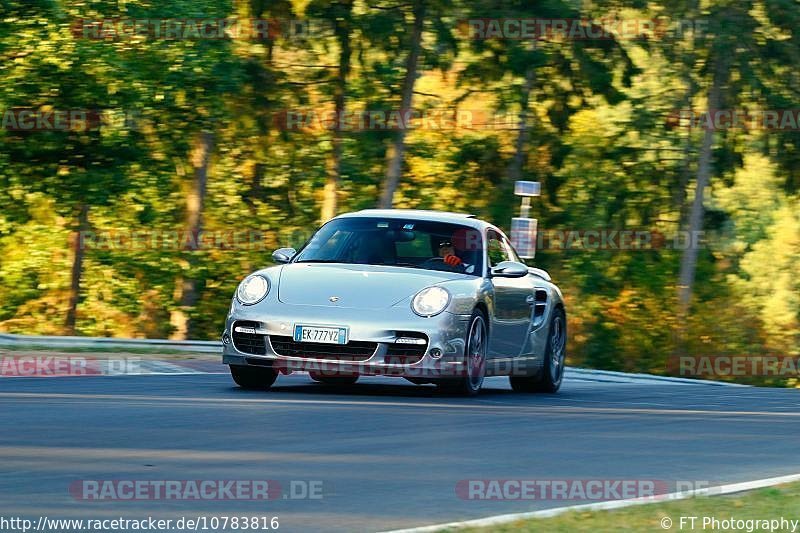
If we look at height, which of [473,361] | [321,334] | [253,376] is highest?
[321,334]

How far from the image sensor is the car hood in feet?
42.0

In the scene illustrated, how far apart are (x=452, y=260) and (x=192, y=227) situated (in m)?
26.5

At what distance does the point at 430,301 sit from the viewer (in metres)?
12.9

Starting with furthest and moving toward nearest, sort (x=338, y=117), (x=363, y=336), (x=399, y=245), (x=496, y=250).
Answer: (x=338, y=117) → (x=496, y=250) → (x=399, y=245) → (x=363, y=336)

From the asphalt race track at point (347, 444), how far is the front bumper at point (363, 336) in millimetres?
256

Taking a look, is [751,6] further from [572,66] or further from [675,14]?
[572,66]

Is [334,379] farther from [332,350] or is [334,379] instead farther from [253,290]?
[332,350]

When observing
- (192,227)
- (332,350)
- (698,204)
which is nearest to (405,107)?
(192,227)

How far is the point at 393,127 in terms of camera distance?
3534 cm

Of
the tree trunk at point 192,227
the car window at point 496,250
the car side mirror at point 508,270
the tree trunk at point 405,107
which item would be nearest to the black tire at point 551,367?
the car window at point 496,250

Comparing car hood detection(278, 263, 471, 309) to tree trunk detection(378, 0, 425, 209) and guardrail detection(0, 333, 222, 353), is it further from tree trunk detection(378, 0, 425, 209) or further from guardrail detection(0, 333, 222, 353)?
tree trunk detection(378, 0, 425, 209)

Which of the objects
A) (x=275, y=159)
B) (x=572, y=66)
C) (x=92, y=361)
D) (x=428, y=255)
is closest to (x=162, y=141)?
(x=275, y=159)

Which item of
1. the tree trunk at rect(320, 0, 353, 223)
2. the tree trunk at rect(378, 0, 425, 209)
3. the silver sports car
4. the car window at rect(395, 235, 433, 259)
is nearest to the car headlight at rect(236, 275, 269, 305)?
the silver sports car

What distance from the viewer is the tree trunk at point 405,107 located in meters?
34.3
